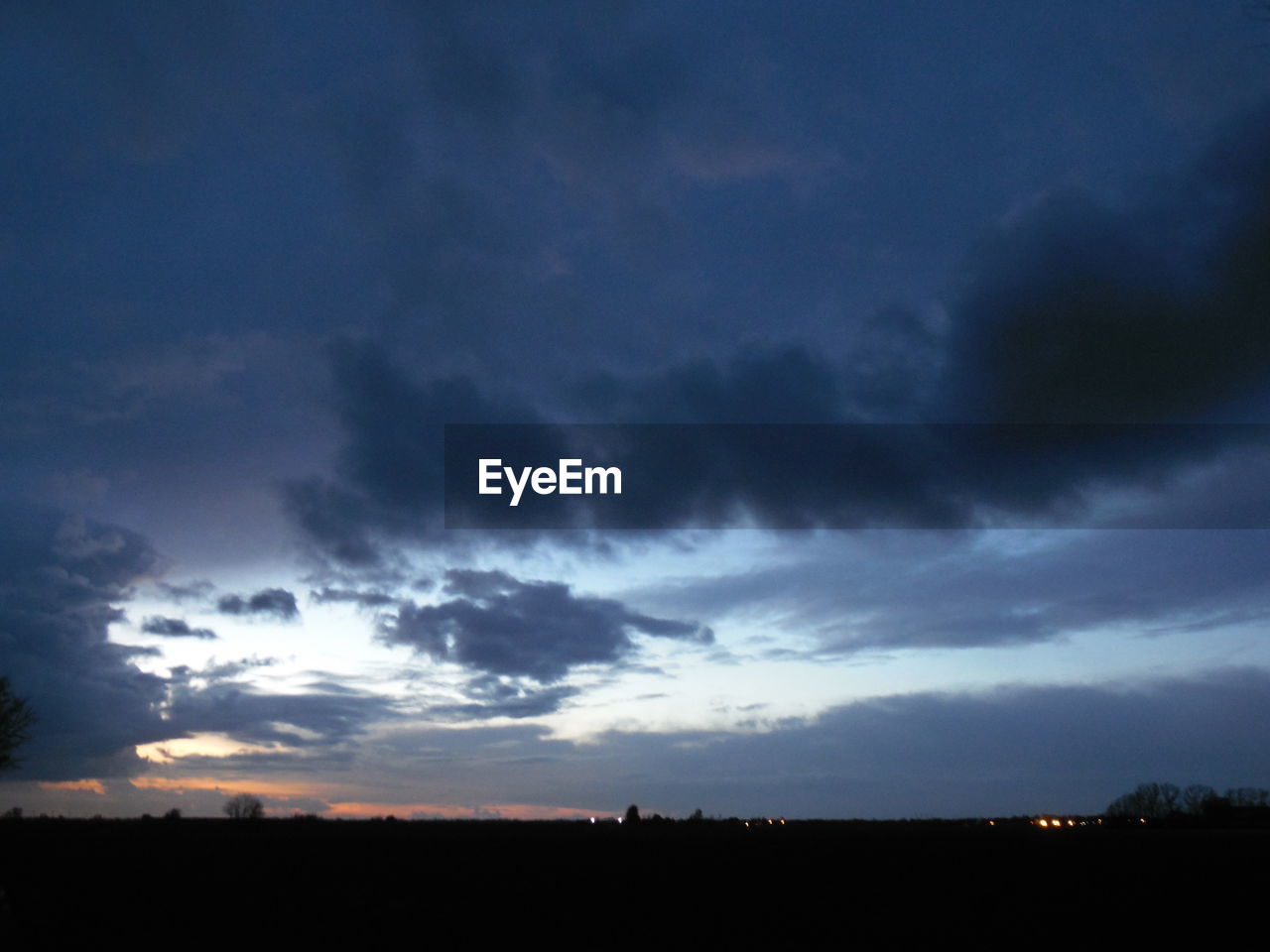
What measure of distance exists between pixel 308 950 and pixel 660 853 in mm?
38938

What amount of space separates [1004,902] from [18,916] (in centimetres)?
3849

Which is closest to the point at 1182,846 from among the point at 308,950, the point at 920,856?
the point at 920,856

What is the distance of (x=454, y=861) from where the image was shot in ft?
194

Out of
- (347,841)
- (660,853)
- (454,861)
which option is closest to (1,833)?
(347,841)

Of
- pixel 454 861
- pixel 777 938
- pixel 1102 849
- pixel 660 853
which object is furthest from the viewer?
pixel 1102 849

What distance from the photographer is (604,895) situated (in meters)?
41.8

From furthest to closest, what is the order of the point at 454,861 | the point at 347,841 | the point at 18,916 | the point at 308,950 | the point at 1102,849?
the point at 347,841 → the point at 1102,849 → the point at 454,861 → the point at 18,916 → the point at 308,950

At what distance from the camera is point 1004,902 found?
40344 millimetres

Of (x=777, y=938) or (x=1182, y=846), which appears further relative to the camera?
(x=1182, y=846)

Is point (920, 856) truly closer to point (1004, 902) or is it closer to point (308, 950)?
point (1004, 902)

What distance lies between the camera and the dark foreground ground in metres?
32.9

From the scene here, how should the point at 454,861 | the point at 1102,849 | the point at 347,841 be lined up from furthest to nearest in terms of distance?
the point at 347,841, the point at 1102,849, the point at 454,861

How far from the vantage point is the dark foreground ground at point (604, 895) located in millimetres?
32938

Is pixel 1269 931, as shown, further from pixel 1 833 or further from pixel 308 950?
pixel 1 833
